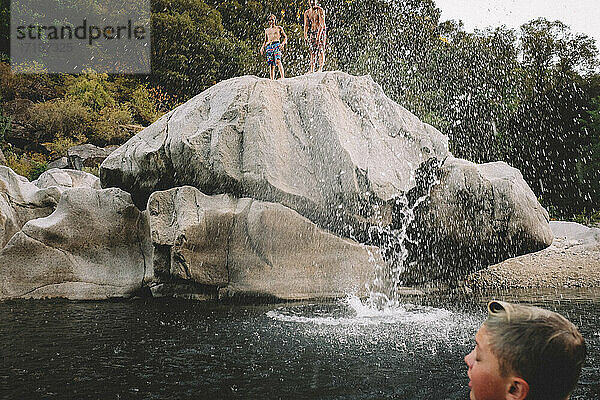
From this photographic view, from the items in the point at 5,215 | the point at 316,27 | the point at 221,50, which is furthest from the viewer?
the point at 221,50

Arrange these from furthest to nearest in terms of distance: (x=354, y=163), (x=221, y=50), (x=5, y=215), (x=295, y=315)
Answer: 1. (x=221, y=50)
2. (x=5, y=215)
3. (x=354, y=163)
4. (x=295, y=315)

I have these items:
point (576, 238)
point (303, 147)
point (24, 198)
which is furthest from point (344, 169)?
point (576, 238)

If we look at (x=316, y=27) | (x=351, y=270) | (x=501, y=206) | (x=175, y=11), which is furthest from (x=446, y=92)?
(x=351, y=270)

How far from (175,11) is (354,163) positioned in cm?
2151

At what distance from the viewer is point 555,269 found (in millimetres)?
14477

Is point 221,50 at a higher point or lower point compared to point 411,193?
higher

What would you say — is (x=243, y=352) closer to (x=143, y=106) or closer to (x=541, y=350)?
(x=541, y=350)

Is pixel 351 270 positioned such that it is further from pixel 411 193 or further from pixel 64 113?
pixel 64 113

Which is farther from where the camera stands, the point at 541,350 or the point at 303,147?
the point at 303,147

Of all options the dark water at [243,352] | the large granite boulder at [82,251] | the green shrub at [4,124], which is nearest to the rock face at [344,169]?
the large granite boulder at [82,251]

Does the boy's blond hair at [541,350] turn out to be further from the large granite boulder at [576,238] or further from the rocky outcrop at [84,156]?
the rocky outcrop at [84,156]

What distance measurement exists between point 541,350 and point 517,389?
136mm

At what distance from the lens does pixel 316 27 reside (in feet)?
41.3

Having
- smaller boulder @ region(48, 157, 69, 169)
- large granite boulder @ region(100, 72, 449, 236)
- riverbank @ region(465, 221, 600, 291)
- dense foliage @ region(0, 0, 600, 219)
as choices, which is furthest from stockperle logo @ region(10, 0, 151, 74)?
riverbank @ region(465, 221, 600, 291)
